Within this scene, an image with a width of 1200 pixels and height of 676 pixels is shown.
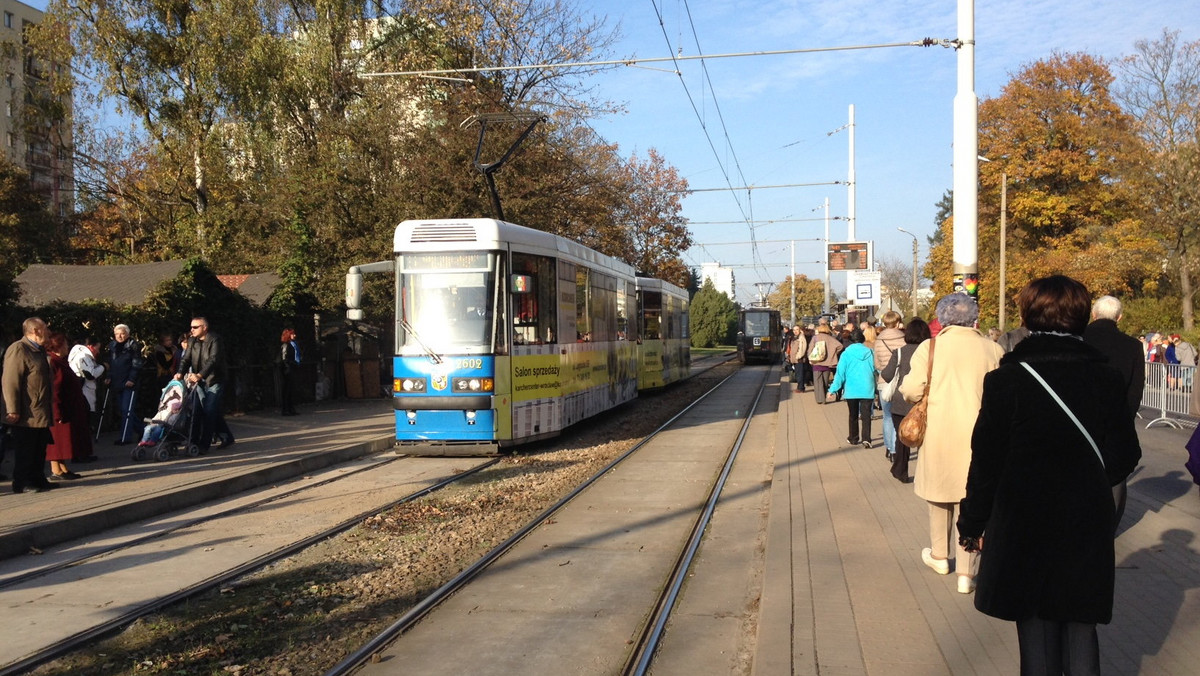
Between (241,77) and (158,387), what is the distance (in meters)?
17.4

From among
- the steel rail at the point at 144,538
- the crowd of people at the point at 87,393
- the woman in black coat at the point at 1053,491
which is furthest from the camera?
the crowd of people at the point at 87,393

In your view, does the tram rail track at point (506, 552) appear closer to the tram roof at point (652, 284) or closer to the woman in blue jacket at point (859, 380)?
the woman in blue jacket at point (859, 380)

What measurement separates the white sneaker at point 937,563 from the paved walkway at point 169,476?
7003mm

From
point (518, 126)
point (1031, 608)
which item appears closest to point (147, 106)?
point (518, 126)

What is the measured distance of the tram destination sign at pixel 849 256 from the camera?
119 ft

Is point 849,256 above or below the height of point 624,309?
above

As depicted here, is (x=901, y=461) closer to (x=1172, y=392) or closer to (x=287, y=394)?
(x=1172, y=392)

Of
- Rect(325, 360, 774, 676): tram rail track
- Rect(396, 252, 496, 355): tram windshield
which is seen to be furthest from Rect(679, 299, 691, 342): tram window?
Rect(325, 360, 774, 676): tram rail track

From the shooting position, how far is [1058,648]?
→ 11.7 ft

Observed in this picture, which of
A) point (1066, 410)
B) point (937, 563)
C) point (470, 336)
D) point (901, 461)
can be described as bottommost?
point (937, 563)

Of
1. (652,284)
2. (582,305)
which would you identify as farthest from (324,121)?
(582,305)

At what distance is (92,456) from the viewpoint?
1289cm

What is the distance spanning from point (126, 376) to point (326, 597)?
964 centimetres

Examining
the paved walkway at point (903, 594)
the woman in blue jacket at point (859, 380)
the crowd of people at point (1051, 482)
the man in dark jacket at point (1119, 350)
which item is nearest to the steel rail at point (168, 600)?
the paved walkway at point (903, 594)
